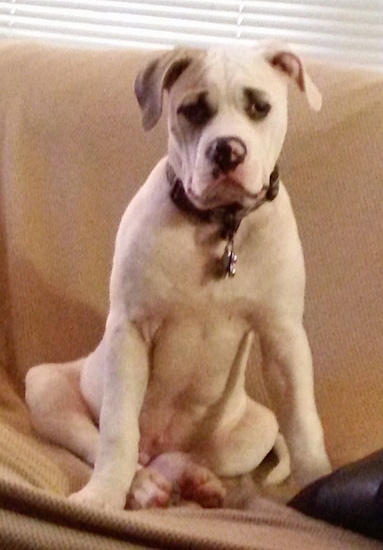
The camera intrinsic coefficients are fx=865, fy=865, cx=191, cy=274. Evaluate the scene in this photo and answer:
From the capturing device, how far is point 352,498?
90cm

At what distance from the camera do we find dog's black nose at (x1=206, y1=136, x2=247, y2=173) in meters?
1.00

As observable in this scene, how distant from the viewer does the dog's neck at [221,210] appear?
3.62 ft

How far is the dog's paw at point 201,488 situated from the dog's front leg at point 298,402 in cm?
11

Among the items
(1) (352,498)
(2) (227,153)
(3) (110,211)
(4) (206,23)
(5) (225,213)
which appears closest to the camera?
(1) (352,498)

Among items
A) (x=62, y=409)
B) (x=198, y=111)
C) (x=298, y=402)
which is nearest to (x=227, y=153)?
(x=198, y=111)

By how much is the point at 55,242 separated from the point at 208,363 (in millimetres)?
446

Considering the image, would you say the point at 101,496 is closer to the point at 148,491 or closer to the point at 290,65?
the point at 148,491

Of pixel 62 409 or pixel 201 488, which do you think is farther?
pixel 62 409

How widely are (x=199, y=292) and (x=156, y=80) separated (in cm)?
27

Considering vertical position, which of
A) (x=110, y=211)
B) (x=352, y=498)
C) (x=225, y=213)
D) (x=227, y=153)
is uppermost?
(x=227, y=153)

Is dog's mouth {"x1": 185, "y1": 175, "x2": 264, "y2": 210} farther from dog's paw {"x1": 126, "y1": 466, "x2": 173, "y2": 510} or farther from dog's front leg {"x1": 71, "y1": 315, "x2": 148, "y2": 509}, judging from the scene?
dog's paw {"x1": 126, "y1": 466, "x2": 173, "y2": 510}

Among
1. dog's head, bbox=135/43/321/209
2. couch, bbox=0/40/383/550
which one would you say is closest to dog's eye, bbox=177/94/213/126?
dog's head, bbox=135/43/321/209

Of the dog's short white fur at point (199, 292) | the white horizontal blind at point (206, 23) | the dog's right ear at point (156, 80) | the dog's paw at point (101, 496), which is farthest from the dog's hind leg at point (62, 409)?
the white horizontal blind at point (206, 23)

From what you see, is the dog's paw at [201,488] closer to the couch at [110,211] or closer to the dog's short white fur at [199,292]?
the dog's short white fur at [199,292]
